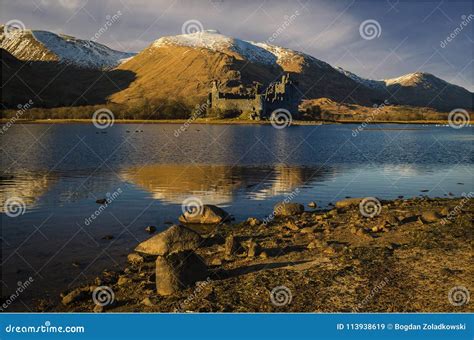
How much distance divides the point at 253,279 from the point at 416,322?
531cm

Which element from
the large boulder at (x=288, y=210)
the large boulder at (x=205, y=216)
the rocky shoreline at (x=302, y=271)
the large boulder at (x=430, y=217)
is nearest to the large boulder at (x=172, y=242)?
the rocky shoreline at (x=302, y=271)

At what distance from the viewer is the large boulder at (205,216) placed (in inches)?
917

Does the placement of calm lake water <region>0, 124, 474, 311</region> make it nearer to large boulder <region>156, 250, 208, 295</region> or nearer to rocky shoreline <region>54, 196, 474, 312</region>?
rocky shoreline <region>54, 196, 474, 312</region>

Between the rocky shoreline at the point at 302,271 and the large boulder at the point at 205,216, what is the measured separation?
1.84 m

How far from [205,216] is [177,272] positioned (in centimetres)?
1047

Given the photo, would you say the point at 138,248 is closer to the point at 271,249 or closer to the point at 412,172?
the point at 271,249

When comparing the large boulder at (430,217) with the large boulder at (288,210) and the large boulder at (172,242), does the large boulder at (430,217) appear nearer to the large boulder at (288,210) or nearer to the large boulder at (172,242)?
the large boulder at (288,210)

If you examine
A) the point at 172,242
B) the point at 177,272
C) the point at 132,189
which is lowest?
the point at 177,272

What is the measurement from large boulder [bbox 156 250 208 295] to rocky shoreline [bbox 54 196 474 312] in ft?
0.10

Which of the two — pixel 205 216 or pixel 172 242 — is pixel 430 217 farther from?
pixel 172 242

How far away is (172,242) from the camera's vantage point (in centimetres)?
1828

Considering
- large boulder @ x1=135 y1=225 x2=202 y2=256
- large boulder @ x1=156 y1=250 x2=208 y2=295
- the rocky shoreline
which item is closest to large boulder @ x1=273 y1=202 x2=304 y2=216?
the rocky shoreline

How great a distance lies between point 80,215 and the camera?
2484 cm

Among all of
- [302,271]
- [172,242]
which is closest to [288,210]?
[172,242]
